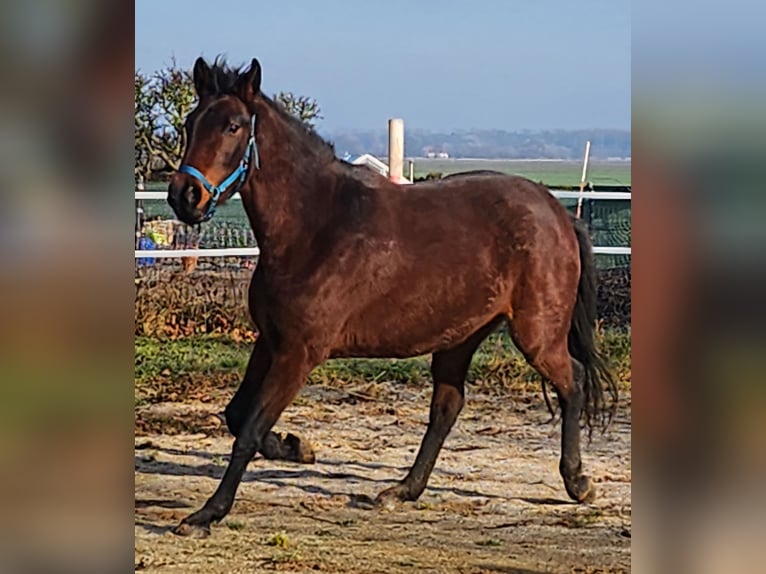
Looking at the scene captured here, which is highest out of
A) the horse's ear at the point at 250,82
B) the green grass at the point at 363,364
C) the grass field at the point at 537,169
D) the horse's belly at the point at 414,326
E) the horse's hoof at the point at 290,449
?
the horse's ear at the point at 250,82

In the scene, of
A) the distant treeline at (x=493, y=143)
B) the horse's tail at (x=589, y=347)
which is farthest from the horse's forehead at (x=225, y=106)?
the horse's tail at (x=589, y=347)

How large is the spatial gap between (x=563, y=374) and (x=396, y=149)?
104 cm

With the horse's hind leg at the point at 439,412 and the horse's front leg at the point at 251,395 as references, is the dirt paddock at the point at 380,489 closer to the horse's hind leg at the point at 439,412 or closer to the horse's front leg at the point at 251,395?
the horse's hind leg at the point at 439,412

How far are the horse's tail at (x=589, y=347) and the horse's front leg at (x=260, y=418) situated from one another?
102cm

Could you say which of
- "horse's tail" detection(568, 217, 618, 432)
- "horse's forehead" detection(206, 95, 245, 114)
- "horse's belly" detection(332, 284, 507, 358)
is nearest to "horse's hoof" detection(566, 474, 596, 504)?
"horse's tail" detection(568, 217, 618, 432)

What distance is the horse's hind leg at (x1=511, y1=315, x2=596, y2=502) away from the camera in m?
4.70

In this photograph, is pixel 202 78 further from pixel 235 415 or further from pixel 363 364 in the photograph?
pixel 363 364

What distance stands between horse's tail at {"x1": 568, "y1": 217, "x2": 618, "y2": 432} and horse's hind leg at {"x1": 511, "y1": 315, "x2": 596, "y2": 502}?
0.03m

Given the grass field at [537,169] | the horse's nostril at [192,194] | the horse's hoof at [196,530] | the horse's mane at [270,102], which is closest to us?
the horse's nostril at [192,194]

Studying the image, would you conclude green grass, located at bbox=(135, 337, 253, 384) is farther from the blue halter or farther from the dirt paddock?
the blue halter

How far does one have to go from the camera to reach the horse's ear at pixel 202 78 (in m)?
4.40
